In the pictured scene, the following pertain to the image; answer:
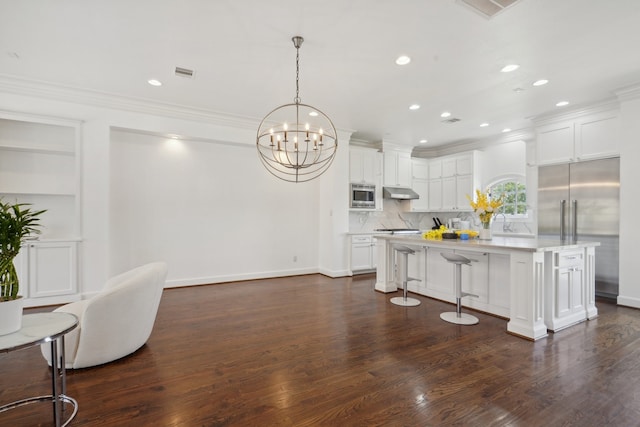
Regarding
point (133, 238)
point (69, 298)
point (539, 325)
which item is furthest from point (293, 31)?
point (69, 298)

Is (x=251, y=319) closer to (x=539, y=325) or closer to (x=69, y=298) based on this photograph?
(x=69, y=298)

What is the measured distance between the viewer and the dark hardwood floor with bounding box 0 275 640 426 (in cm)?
196

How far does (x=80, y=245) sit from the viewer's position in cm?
442

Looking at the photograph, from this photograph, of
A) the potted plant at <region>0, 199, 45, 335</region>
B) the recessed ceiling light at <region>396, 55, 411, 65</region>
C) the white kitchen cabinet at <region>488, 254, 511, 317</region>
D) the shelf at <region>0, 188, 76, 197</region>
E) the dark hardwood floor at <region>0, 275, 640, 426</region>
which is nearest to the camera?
the potted plant at <region>0, 199, 45, 335</region>

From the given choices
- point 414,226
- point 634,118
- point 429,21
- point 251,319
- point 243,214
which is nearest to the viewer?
point 429,21

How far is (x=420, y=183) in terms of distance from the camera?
7.84m

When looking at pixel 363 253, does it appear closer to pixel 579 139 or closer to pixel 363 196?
pixel 363 196

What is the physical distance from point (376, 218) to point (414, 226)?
4.28 ft

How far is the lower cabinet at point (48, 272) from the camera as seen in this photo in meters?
4.12

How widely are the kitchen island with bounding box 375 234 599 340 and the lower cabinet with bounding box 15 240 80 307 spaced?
4757 millimetres

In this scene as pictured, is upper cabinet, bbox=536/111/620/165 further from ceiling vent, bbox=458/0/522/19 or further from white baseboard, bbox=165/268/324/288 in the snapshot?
white baseboard, bbox=165/268/324/288

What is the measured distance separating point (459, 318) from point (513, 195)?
406 cm

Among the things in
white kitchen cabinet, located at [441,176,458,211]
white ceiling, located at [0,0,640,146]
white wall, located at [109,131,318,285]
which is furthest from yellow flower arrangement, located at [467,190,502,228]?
white wall, located at [109,131,318,285]

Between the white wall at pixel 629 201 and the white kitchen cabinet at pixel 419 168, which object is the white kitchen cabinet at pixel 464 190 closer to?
the white kitchen cabinet at pixel 419 168
